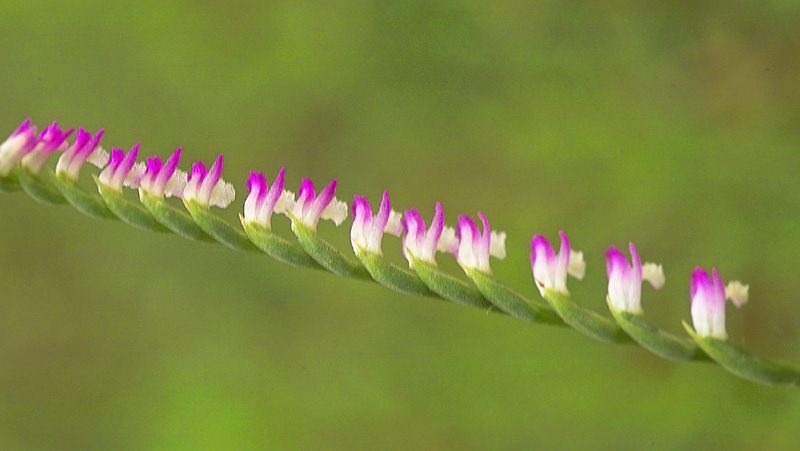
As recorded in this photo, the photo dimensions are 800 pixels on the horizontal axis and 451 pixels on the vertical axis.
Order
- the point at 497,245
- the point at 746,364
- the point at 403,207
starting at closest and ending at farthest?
1. the point at 746,364
2. the point at 497,245
3. the point at 403,207

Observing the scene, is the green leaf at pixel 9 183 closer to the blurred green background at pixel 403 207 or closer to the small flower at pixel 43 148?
the small flower at pixel 43 148

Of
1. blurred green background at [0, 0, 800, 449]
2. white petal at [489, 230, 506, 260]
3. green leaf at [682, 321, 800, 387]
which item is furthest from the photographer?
blurred green background at [0, 0, 800, 449]

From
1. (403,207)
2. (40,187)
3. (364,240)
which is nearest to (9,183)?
(40,187)

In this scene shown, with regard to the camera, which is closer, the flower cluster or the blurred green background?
the flower cluster

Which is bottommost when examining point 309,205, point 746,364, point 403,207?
point 746,364

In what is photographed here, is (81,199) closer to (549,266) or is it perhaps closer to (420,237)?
(420,237)

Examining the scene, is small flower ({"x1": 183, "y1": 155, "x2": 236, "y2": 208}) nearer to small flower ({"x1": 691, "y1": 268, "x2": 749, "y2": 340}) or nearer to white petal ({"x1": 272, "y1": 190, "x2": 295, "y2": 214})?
white petal ({"x1": 272, "y1": 190, "x2": 295, "y2": 214})

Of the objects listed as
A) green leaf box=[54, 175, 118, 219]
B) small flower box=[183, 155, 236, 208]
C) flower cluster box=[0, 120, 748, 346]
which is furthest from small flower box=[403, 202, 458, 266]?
green leaf box=[54, 175, 118, 219]
